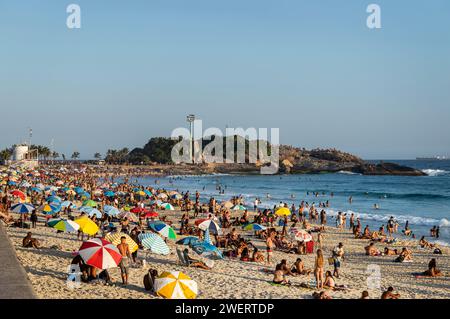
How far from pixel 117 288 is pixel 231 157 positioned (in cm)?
11755

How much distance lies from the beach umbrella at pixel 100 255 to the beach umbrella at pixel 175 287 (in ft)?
3.89

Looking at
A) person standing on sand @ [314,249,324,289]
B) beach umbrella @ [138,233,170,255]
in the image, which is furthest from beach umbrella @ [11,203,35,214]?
person standing on sand @ [314,249,324,289]

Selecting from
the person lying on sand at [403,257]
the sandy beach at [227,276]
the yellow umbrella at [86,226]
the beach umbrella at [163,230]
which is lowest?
the person lying on sand at [403,257]

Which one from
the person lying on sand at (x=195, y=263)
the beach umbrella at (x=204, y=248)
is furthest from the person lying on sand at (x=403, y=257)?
the person lying on sand at (x=195, y=263)

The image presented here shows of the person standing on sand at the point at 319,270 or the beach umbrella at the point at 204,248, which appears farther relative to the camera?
the beach umbrella at the point at 204,248

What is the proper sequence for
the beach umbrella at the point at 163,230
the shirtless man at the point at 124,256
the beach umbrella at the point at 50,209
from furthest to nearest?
the beach umbrella at the point at 50,209 → the beach umbrella at the point at 163,230 → the shirtless man at the point at 124,256

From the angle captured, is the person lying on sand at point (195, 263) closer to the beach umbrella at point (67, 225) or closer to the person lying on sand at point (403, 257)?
the beach umbrella at point (67, 225)

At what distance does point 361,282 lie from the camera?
1441 cm

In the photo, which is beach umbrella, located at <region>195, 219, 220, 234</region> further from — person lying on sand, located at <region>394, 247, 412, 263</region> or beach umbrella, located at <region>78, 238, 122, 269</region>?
beach umbrella, located at <region>78, 238, 122, 269</region>

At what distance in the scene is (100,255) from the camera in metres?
10.5

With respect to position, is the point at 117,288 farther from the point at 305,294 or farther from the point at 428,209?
the point at 428,209

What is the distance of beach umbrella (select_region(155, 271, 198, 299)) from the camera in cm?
994

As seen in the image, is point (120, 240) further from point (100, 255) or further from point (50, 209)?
point (50, 209)

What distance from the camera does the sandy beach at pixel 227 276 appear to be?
1116 cm
